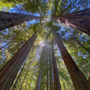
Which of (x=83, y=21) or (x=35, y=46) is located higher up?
(x=83, y=21)

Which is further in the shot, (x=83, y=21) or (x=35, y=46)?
(x=35, y=46)

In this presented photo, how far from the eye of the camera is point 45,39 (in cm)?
894

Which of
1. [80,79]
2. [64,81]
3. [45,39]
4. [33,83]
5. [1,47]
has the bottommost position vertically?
[64,81]

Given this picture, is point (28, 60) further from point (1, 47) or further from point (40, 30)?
point (40, 30)

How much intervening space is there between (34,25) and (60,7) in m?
2.67

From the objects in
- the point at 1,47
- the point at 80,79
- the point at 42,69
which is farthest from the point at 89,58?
the point at 1,47

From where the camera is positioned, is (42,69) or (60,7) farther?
(60,7)

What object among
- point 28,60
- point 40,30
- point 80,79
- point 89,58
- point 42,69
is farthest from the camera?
point 40,30

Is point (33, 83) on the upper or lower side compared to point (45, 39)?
lower

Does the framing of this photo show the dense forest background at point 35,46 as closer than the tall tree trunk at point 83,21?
No

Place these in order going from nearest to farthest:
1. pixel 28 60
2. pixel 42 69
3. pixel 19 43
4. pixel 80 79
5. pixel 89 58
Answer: pixel 80 79
pixel 89 58
pixel 42 69
pixel 19 43
pixel 28 60

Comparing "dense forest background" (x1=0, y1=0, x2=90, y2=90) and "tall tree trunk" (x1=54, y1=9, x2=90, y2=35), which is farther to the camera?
"dense forest background" (x1=0, y1=0, x2=90, y2=90)

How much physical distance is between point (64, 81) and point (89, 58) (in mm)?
3381

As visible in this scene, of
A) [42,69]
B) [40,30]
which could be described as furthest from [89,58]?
[40,30]
